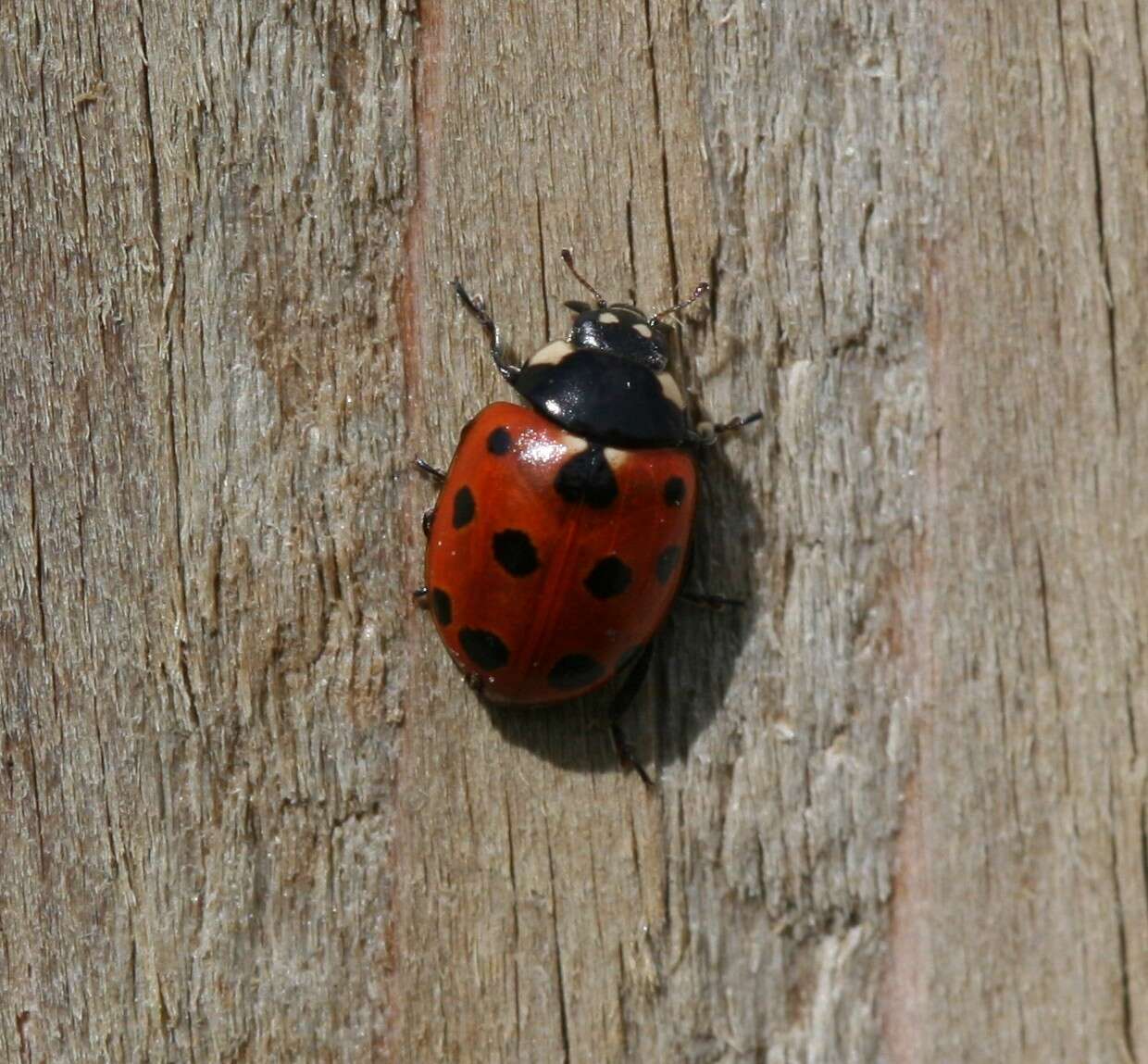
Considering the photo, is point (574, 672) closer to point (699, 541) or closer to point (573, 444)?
point (699, 541)

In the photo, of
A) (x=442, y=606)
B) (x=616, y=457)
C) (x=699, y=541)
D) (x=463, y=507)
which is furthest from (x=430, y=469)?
(x=699, y=541)

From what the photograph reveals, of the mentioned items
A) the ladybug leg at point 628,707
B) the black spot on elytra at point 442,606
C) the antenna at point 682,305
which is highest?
the antenna at point 682,305

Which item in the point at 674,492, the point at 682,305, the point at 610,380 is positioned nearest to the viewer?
the point at 682,305

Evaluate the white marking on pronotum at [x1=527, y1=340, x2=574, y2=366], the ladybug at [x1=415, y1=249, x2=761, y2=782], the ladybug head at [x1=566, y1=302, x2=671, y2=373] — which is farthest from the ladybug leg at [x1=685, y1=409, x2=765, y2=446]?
the white marking on pronotum at [x1=527, y1=340, x2=574, y2=366]

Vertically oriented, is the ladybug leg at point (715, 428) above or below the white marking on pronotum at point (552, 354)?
below

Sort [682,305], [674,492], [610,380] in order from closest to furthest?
[682,305] < [674,492] < [610,380]

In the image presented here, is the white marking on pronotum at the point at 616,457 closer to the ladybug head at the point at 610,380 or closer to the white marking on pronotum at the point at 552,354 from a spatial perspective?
the ladybug head at the point at 610,380

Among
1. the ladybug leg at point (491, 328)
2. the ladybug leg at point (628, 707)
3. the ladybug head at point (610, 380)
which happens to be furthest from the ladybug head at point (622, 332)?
the ladybug leg at point (628, 707)
